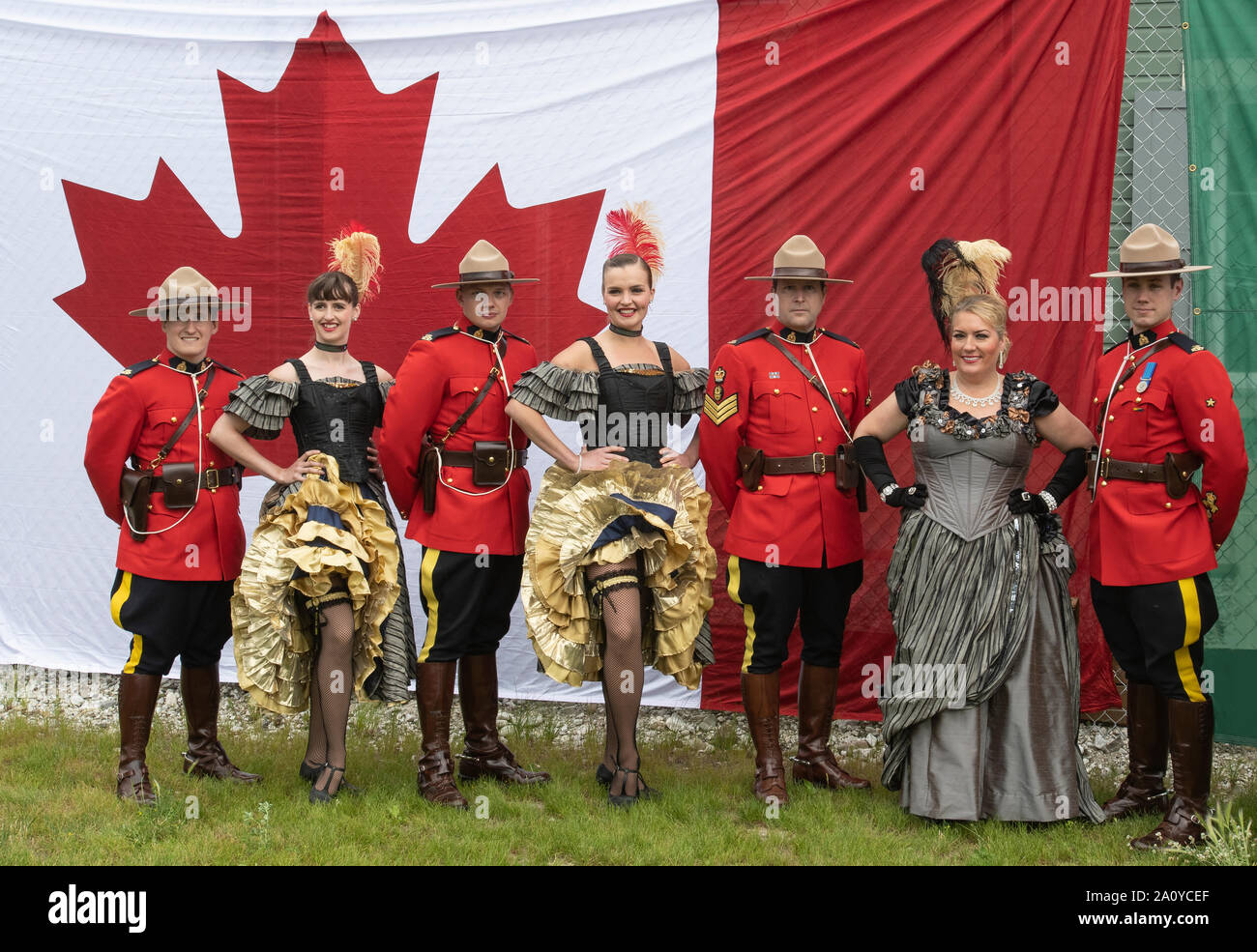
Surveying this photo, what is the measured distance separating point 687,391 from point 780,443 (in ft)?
1.32

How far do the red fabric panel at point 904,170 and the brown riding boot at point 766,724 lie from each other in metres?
0.92

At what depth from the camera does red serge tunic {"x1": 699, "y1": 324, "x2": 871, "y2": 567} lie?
4449mm

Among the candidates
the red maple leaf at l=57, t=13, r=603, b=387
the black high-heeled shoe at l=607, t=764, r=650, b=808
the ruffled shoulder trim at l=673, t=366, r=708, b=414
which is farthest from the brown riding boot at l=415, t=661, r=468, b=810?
the red maple leaf at l=57, t=13, r=603, b=387

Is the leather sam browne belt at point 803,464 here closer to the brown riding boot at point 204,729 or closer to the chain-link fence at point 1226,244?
the chain-link fence at point 1226,244

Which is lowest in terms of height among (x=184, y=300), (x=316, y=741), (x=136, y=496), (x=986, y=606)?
(x=316, y=741)

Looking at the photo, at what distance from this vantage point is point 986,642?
4125 millimetres

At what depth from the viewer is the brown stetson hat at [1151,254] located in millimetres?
4098

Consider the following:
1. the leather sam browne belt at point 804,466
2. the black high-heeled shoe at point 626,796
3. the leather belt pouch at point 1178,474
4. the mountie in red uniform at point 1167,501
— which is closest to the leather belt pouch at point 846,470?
Answer: the leather sam browne belt at point 804,466

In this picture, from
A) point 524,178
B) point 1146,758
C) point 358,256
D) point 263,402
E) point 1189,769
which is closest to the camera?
point 1189,769

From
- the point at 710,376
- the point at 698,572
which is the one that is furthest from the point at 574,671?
the point at 710,376

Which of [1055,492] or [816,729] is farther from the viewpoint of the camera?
[816,729]

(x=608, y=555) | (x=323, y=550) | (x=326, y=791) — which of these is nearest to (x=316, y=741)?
(x=326, y=791)

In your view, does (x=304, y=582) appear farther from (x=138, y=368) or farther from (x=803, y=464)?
(x=803, y=464)

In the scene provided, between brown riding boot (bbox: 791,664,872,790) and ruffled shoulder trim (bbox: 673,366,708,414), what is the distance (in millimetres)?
1117
